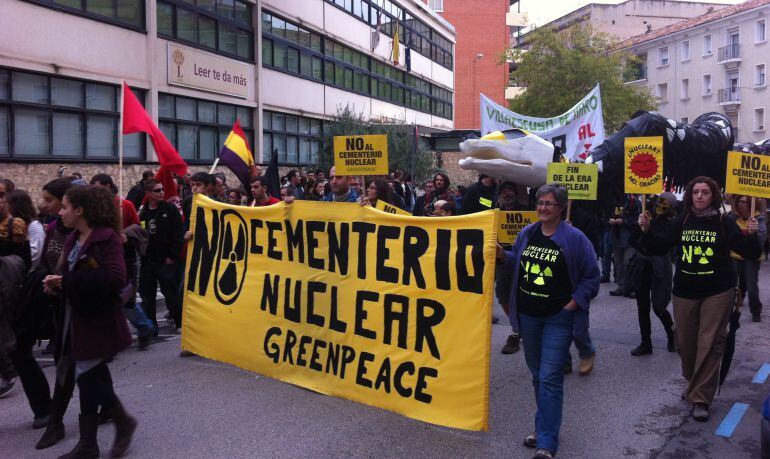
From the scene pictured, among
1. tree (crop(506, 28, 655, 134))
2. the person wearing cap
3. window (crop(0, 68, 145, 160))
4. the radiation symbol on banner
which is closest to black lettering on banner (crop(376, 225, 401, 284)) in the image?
the radiation symbol on banner

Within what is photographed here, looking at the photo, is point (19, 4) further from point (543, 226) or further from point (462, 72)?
point (462, 72)

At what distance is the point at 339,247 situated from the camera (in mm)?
5707

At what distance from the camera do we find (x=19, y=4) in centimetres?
1427

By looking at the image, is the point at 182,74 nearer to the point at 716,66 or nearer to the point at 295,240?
the point at 295,240

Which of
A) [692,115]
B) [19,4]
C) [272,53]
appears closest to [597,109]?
[19,4]

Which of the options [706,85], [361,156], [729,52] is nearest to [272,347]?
[361,156]

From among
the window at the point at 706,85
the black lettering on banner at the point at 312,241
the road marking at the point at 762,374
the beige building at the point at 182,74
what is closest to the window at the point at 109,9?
the beige building at the point at 182,74

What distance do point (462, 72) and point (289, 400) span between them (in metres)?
56.5

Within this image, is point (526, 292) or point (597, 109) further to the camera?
point (597, 109)

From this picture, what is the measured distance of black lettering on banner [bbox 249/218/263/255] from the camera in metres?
6.30

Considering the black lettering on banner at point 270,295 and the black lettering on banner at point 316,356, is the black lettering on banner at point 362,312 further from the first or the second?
the black lettering on banner at point 270,295

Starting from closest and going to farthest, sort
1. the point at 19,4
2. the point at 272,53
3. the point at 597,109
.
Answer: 1. the point at 597,109
2. the point at 19,4
3. the point at 272,53

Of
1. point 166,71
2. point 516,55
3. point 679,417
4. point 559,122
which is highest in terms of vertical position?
point 516,55

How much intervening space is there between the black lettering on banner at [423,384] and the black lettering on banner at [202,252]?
→ 8.12 feet
